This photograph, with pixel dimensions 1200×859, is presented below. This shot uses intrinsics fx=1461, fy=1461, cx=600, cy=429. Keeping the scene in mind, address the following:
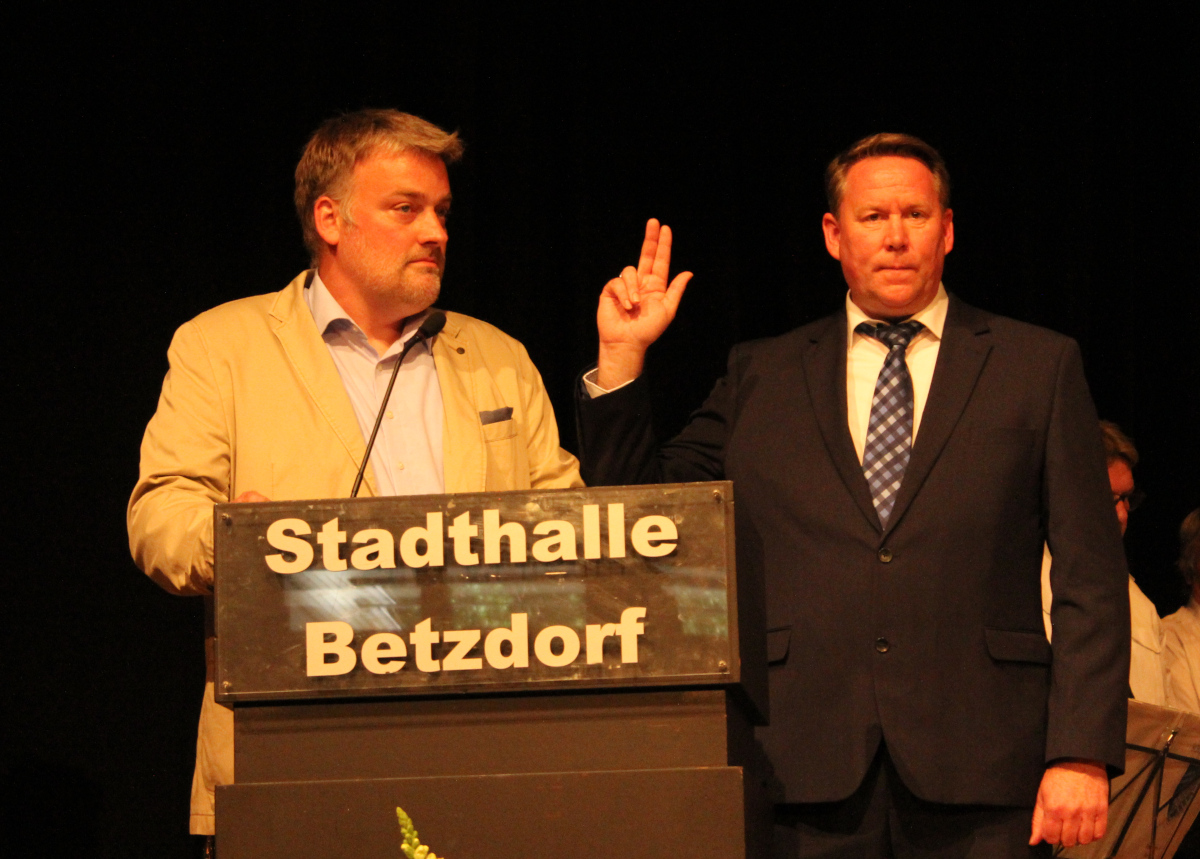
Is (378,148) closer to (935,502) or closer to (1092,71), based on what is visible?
(935,502)

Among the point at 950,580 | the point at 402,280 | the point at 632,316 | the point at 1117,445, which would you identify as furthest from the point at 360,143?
the point at 1117,445

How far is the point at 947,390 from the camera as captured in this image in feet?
7.17

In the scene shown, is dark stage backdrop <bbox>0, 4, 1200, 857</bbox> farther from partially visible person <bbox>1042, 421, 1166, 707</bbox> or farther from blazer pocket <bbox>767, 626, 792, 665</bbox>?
blazer pocket <bbox>767, 626, 792, 665</bbox>

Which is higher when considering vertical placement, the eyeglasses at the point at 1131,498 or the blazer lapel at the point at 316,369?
the blazer lapel at the point at 316,369

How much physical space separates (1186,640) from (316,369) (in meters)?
2.52

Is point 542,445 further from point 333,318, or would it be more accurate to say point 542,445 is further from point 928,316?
point 928,316

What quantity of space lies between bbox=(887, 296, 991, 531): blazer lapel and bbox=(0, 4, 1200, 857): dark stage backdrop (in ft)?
4.64

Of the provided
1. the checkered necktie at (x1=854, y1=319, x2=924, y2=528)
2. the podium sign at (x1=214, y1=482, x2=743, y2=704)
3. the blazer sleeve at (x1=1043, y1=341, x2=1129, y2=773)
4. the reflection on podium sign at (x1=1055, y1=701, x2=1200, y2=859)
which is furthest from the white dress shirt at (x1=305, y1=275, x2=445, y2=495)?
the reflection on podium sign at (x1=1055, y1=701, x2=1200, y2=859)

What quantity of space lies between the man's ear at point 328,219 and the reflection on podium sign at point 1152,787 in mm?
1636

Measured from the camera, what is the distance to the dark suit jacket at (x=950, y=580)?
202 centimetres

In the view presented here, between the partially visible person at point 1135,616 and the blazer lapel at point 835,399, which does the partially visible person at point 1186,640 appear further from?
the blazer lapel at point 835,399

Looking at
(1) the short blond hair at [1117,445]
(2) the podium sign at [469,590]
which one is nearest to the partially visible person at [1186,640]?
(1) the short blond hair at [1117,445]

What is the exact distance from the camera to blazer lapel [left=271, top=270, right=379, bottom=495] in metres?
2.31

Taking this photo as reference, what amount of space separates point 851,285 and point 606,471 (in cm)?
54
